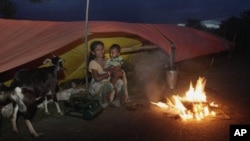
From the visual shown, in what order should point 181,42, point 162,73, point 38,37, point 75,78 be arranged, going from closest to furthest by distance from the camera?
point 38,37 → point 181,42 → point 75,78 → point 162,73

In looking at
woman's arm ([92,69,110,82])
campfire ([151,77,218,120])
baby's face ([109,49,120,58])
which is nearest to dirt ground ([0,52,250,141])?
campfire ([151,77,218,120])

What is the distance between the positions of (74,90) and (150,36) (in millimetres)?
2704

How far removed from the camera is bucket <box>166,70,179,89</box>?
9.92 meters

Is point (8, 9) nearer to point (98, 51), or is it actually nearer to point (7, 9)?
point (7, 9)

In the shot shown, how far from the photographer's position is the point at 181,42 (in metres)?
9.88

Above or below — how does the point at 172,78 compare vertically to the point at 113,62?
below

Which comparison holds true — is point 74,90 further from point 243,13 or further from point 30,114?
point 243,13

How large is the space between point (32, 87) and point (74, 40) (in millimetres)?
1401

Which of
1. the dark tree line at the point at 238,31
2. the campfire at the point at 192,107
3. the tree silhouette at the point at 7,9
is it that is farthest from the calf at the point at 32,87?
the dark tree line at the point at 238,31

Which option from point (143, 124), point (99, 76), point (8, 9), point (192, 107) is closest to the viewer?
point (143, 124)

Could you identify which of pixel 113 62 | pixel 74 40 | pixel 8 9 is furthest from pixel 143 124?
pixel 8 9

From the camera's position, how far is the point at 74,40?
23.7 feet

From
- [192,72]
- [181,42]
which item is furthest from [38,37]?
[192,72]

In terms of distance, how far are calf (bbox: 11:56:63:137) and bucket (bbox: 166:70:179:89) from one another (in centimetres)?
378
